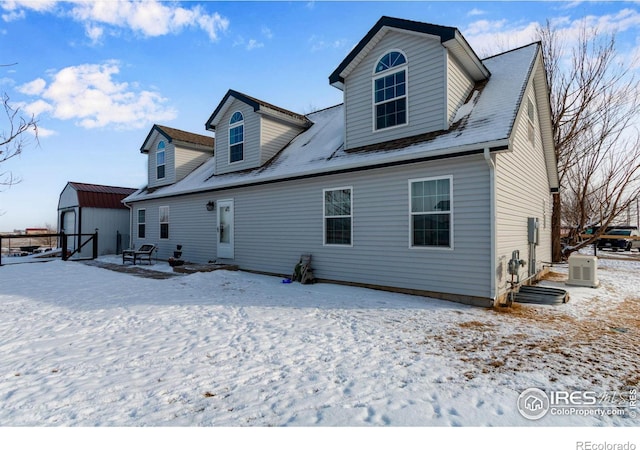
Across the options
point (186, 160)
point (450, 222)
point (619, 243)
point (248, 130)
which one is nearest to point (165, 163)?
point (186, 160)

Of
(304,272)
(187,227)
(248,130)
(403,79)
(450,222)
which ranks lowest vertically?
(304,272)

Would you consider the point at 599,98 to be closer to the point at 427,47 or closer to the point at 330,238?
the point at 427,47

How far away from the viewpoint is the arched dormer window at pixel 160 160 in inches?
644

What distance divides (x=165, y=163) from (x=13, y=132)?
11174 millimetres

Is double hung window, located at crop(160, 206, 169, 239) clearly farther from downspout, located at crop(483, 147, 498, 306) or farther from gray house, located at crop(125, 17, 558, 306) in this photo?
downspout, located at crop(483, 147, 498, 306)

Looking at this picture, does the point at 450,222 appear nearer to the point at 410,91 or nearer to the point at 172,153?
the point at 410,91

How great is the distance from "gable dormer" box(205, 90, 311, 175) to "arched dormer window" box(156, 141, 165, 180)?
4229 mm

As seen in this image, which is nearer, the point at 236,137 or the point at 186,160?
the point at 236,137

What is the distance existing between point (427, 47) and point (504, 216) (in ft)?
14.2

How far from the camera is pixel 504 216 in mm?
7281

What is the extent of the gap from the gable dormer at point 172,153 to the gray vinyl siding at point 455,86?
12.1 meters

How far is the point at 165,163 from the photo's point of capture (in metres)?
16.2

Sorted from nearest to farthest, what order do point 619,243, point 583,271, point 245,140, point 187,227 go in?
1. point 583,271
2. point 245,140
3. point 187,227
4. point 619,243

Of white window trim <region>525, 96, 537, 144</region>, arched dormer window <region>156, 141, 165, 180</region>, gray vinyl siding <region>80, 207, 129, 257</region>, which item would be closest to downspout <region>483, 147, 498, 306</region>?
white window trim <region>525, 96, 537, 144</region>
